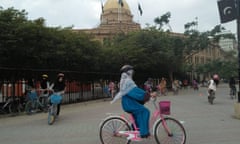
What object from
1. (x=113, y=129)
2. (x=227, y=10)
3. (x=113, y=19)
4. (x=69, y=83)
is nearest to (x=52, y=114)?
(x=113, y=129)

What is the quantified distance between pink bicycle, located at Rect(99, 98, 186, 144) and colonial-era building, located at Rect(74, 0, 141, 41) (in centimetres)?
6425

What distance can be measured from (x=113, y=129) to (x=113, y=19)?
7347cm

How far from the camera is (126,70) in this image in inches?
277

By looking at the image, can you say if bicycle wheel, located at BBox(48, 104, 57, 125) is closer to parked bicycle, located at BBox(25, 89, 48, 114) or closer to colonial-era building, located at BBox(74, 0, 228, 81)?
parked bicycle, located at BBox(25, 89, 48, 114)

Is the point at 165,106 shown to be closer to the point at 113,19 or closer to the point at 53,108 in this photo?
the point at 53,108

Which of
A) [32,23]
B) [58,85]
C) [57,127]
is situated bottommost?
[57,127]

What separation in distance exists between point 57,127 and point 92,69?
1681cm

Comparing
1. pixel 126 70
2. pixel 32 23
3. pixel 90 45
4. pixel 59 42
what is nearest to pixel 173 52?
pixel 90 45

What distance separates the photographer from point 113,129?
6.99 metres

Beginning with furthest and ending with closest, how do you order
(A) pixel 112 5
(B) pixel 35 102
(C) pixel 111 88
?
(A) pixel 112 5 < (C) pixel 111 88 < (B) pixel 35 102

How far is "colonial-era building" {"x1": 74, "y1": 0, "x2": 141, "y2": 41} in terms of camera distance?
73375 millimetres

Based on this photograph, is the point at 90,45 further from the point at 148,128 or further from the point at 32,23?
the point at 148,128

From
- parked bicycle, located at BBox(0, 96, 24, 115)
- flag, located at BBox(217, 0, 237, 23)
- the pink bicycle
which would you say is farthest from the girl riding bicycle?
parked bicycle, located at BBox(0, 96, 24, 115)

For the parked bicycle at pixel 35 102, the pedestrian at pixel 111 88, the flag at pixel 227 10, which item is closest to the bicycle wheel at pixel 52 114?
the parked bicycle at pixel 35 102
